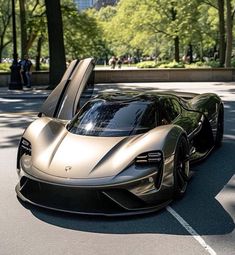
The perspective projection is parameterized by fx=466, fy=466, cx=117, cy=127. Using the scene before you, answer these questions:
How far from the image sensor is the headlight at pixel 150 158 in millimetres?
4926

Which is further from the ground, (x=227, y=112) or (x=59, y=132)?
(x=59, y=132)

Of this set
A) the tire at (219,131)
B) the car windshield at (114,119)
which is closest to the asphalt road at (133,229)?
the car windshield at (114,119)

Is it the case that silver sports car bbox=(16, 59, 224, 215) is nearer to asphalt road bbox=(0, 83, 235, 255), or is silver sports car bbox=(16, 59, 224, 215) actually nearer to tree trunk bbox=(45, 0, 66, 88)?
asphalt road bbox=(0, 83, 235, 255)

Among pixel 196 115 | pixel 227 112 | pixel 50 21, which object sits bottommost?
pixel 227 112

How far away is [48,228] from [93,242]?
581 mm

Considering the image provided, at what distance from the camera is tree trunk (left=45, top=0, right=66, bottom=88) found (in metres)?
21.3

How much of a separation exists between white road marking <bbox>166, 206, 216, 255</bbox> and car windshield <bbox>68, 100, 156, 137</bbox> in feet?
3.61

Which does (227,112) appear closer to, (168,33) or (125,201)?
(125,201)

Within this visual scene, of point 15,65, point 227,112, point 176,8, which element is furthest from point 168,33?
point 227,112

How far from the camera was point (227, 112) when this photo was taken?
1359 centimetres

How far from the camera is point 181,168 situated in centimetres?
559

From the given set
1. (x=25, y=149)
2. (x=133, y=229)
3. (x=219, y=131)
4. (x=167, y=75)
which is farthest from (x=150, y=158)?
(x=167, y=75)

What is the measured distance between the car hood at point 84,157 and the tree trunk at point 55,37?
16.3 meters

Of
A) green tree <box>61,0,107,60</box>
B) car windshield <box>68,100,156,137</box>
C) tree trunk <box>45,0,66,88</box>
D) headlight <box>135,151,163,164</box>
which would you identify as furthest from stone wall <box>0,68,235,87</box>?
headlight <box>135,151,163,164</box>
